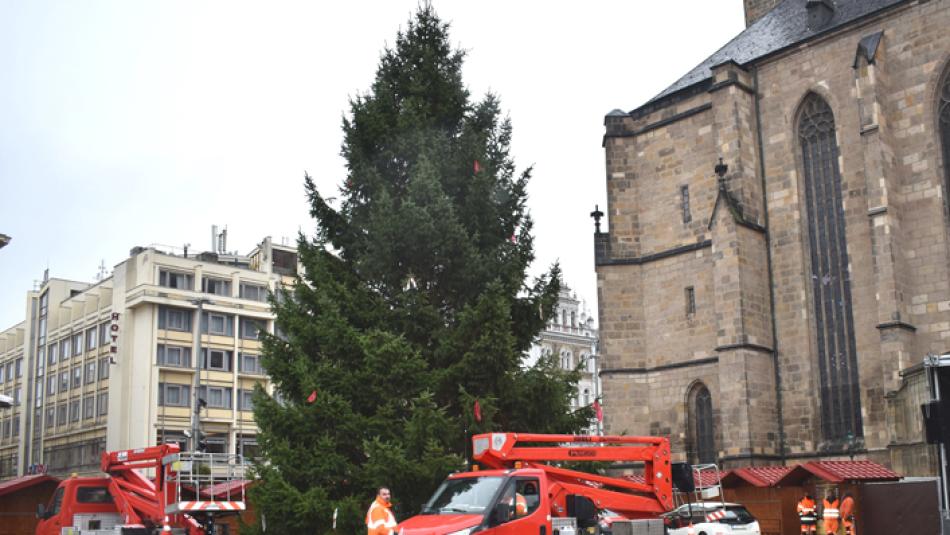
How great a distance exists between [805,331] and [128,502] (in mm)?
20532

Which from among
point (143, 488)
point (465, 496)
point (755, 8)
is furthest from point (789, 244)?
point (465, 496)

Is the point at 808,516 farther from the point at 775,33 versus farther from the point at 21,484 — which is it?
the point at 21,484

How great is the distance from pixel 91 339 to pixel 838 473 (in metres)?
52.2

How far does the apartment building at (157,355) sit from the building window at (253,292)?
6 centimetres

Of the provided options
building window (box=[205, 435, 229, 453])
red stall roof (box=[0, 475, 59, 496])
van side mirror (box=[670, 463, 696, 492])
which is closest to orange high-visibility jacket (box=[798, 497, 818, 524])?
van side mirror (box=[670, 463, 696, 492])

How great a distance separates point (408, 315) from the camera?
18.7 metres

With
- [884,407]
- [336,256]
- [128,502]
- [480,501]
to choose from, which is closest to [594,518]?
[480,501]

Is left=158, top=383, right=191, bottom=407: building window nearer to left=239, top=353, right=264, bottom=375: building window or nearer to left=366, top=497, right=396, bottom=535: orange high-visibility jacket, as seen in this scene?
left=239, top=353, right=264, bottom=375: building window

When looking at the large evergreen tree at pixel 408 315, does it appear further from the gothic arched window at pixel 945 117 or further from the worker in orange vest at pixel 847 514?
the gothic arched window at pixel 945 117

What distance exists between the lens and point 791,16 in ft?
117

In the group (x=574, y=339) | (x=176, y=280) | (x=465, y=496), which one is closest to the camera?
(x=465, y=496)

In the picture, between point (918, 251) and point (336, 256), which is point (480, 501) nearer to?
point (336, 256)

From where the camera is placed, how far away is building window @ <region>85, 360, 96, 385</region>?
6306cm

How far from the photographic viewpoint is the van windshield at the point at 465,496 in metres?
13.1
